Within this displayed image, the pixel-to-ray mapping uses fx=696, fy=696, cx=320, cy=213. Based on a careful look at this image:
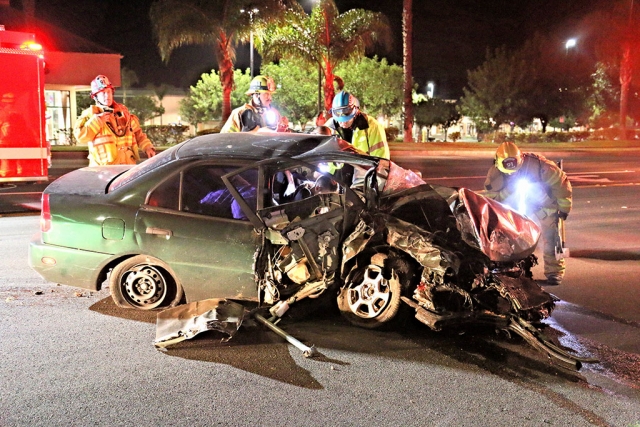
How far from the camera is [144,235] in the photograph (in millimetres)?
5562

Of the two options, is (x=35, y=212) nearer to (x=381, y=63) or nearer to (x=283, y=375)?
(x=283, y=375)

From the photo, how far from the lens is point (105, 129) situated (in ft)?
27.1

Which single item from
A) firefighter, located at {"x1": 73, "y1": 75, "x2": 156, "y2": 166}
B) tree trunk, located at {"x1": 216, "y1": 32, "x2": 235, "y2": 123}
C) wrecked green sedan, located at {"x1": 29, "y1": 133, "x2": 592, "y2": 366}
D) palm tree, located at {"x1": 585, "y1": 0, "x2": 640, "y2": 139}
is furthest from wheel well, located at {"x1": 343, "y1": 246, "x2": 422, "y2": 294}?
palm tree, located at {"x1": 585, "y1": 0, "x2": 640, "y2": 139}

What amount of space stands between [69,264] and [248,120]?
3.61 m

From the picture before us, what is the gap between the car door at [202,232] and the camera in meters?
5.36

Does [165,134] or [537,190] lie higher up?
[165,134]

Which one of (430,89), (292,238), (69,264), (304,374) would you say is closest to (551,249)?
(292,238)

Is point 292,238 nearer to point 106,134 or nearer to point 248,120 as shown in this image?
point 248,120

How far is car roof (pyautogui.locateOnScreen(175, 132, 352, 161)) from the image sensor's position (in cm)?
560

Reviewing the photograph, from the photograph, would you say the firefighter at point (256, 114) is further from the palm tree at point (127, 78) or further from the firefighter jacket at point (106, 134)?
the palm tree at point (127, 78)

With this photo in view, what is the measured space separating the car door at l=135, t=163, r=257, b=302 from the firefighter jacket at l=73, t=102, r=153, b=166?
2932 millimetres

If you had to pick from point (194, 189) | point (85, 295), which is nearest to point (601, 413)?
point (194, 189)

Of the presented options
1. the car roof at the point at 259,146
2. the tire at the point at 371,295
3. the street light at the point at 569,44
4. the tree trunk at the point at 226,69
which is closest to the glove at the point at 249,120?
the car roof at the point at 259,146

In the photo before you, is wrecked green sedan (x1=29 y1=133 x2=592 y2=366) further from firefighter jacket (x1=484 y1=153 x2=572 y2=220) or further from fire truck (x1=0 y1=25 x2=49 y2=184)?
fire truck (x1=0 y1=25 x2=49 y2=184)
